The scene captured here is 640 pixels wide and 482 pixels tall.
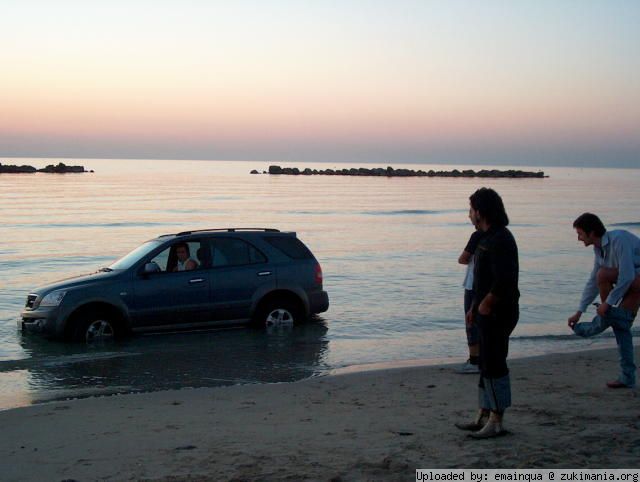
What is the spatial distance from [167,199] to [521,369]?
58115 mm

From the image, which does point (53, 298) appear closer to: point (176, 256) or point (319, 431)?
point (176, 256)

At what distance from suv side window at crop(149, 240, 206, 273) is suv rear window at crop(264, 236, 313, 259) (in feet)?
3.59

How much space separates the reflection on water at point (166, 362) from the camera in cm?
978

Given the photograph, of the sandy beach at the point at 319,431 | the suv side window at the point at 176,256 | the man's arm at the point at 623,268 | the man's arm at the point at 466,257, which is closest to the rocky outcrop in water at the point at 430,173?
the suv side window at the point at 176,256

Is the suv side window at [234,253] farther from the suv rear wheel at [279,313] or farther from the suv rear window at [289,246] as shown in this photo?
the suv rear wheel at [279,313]

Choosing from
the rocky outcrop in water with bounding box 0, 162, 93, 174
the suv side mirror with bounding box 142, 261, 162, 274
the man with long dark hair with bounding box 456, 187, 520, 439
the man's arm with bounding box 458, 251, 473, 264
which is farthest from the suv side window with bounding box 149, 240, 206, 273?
the rocky outcrop in water with bounding box 0, 162, 93, 174

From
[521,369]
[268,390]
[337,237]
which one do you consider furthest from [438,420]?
[337,237]

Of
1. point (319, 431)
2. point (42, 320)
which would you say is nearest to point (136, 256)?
point (42, 320)

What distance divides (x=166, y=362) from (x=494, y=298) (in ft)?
20.8

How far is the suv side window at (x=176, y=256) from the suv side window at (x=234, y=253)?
171 mm

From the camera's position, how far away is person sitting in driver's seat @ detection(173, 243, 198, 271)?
1247 centimetres

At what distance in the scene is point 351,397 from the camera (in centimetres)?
833

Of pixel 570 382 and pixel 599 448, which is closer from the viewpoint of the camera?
pixel 599 448

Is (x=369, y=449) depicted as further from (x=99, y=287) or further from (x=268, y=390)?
(x=99, y=287)
